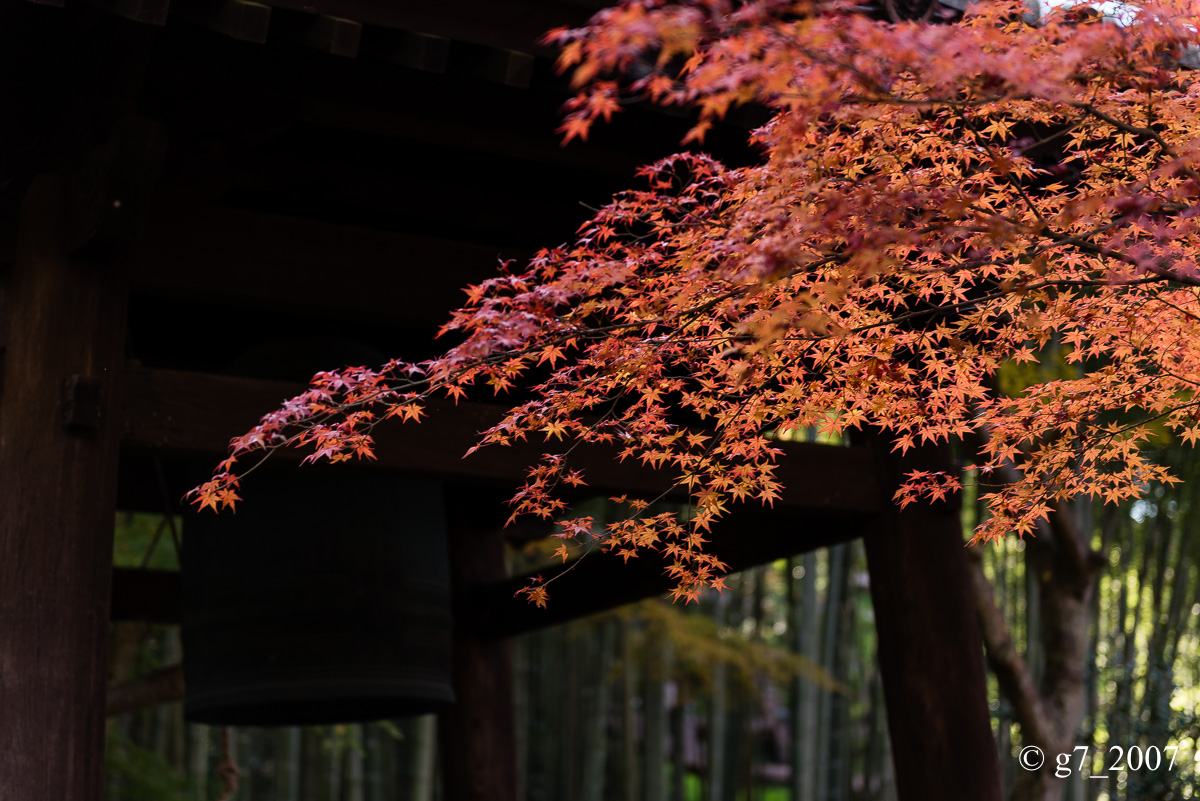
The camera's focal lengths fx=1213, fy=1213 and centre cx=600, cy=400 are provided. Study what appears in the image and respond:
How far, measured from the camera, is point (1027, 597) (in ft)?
36.4

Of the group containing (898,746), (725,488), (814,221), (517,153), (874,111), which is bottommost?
(898,746)

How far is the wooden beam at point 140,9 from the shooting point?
2855 mm

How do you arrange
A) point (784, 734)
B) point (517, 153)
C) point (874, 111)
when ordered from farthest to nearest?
point (784, 734) → point (517, 153) → point (874, 111)

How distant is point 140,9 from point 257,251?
126 cm

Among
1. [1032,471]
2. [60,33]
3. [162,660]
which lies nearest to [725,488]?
[1032,471]

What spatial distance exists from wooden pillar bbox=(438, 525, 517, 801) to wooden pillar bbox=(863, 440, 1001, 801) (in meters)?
2.43

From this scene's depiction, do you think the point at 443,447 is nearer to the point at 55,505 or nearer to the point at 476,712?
the point at 55,505

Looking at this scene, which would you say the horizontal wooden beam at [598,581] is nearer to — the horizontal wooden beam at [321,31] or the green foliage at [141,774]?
the horizontal wooden beam at [321,31]

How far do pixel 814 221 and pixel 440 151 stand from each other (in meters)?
2.58

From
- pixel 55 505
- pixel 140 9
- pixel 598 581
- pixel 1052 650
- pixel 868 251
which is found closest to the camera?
pixel 868 251

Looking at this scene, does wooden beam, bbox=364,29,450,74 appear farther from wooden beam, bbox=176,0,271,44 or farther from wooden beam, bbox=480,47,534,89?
wooden beam, bbox=176,0,271,44

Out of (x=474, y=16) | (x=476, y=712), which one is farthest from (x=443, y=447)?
(x=476, y=712)

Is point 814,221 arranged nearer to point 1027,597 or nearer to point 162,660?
point 1027,597

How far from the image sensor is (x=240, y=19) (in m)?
3.01
